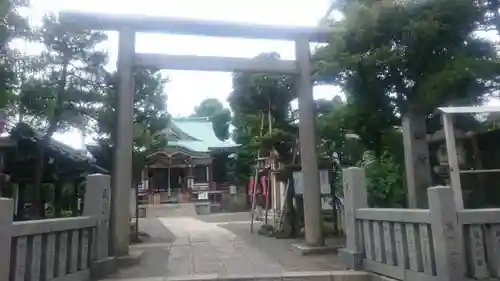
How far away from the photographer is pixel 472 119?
6039mm

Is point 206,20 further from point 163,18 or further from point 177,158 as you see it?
point 177,158

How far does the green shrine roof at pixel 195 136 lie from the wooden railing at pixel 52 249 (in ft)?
77.7

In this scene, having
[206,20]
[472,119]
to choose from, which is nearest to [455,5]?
[472,119]

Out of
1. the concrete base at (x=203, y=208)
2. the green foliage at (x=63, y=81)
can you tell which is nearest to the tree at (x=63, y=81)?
the green foliage at (x=63, y=81)

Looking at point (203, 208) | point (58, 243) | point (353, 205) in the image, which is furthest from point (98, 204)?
point (203, 208)

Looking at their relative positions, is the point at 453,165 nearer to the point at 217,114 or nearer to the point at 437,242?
the point at 437,242

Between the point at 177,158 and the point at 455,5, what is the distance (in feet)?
80.2

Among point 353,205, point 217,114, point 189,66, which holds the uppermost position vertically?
point 217,114

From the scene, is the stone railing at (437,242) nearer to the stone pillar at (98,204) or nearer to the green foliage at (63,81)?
the stone pillar at (98,204)

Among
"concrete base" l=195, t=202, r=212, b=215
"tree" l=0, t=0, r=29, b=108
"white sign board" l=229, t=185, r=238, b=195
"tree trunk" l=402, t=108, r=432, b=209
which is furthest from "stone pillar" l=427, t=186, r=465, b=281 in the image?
"white sign board" l=229, t=185, r=238, b=195

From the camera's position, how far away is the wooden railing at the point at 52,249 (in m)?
4.18

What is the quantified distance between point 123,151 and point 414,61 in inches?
193

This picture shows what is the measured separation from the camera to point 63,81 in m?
8.30

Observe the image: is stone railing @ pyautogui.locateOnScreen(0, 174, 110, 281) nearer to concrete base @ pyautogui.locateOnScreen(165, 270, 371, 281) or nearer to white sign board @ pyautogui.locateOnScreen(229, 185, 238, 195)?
concrete base @ pyautogui.locateOnScreen(165, 270, 371, 281)
